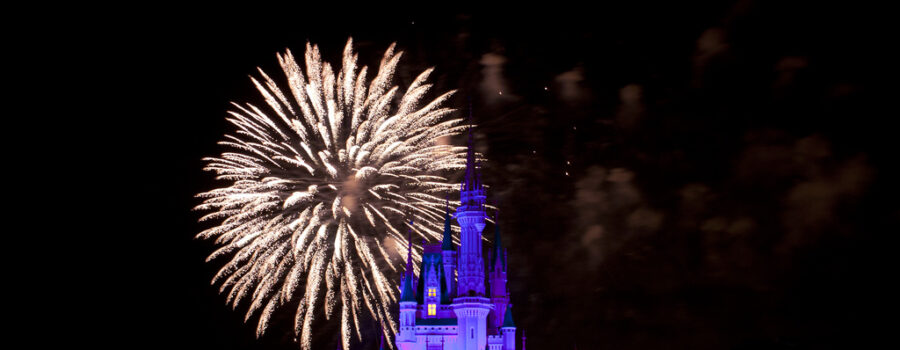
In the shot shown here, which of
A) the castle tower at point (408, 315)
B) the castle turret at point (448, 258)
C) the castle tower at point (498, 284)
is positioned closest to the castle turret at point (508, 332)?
the castle tower at point (498, 284)

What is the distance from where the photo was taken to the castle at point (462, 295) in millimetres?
89625

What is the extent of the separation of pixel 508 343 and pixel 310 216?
29.8m

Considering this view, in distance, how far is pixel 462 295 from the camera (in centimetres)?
9044

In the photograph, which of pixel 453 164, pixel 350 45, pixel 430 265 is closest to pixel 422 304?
pixel 430 265

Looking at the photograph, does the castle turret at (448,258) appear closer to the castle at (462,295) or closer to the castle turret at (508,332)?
the castle at (462,295)

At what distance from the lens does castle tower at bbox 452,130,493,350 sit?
89.5 metres

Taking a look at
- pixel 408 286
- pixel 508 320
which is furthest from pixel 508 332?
pixel 408 286

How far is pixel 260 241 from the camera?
66500mm

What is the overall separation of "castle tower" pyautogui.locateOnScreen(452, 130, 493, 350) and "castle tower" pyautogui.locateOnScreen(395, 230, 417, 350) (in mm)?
4224

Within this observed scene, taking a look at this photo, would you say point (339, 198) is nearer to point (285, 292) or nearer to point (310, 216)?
point (310, 216)

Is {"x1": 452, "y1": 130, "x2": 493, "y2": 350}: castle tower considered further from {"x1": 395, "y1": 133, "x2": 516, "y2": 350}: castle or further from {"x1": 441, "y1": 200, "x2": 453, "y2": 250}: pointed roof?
{"x1": 441, "y1": 200, "x2": 453, "y2": 250}: pointed roof

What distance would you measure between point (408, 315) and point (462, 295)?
5.70 m

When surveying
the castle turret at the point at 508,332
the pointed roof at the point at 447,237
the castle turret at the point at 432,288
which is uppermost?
the pointed roof at the point at 447,237

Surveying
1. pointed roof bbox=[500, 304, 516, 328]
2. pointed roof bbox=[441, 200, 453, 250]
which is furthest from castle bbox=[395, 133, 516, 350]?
pointed roof bbox=[441, 200, 453, 250]
